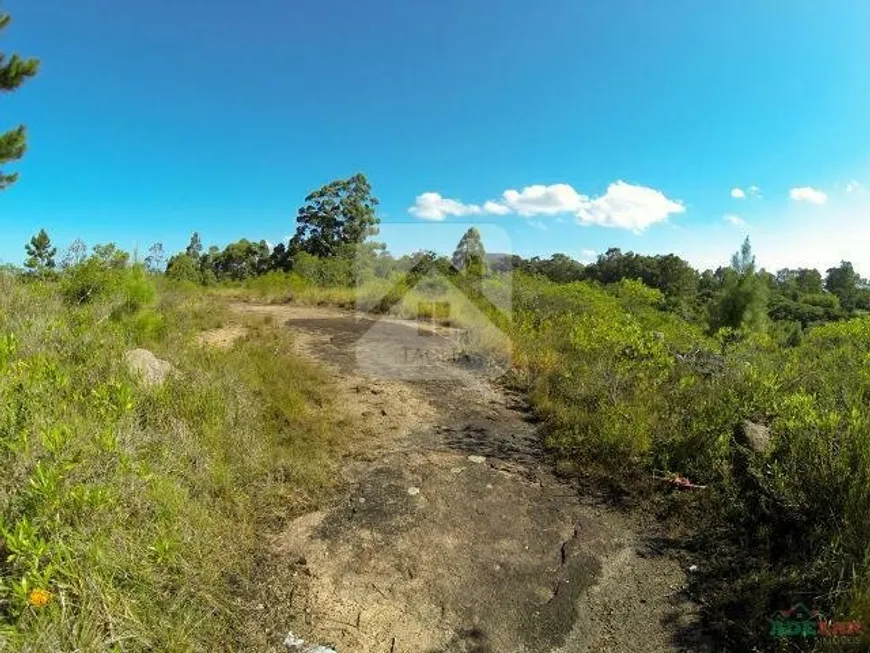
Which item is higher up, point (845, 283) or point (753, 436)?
point (845, 283)

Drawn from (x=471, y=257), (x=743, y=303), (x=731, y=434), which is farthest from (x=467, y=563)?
(x=743, y=303)

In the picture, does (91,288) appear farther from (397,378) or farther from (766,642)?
(766,642)

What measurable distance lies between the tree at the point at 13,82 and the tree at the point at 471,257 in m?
8.22

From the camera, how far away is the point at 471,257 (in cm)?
1191

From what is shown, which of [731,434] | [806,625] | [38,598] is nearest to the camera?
[38,598]

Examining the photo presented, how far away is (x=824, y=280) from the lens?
35.2 meters

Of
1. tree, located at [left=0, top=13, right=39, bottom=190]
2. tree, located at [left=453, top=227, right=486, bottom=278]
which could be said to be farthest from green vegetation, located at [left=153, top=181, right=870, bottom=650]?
tree, located at [left=0, top=13, right=39, bottom=190]

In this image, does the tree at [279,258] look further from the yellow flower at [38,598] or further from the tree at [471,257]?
the yellow flower at [38,598]

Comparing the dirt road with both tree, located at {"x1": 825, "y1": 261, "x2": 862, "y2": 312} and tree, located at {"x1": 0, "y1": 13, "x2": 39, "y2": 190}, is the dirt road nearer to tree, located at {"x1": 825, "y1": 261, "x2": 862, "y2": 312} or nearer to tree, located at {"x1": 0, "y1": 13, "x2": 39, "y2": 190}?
tree, located at {"x1": 0, "y1": 13, "x2": 39, "y2": 190}

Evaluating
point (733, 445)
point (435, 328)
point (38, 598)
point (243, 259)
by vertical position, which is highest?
point (243, 259)

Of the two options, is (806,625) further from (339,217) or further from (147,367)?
(339,217)

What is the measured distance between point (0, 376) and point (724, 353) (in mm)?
6022

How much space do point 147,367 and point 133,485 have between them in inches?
81.4

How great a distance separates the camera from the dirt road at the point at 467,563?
213 cm
